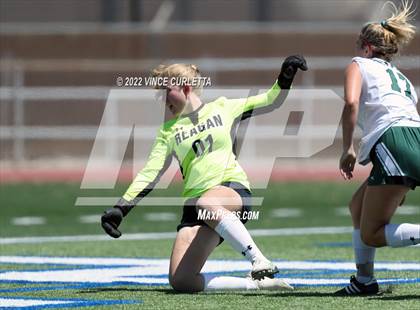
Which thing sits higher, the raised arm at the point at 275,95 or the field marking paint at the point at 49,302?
the raised arm at the point at 275,95

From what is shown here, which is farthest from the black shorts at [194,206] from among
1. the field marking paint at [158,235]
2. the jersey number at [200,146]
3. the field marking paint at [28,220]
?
the field marking paint at [28,220]

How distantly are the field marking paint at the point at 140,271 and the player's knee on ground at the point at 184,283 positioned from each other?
62 centimetres

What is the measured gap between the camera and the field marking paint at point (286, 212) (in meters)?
14.4

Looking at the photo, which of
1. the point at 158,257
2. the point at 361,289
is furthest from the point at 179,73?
the point at 158,257

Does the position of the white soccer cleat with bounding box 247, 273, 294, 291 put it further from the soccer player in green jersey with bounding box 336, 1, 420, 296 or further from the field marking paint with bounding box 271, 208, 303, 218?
the field marking paint with bounding box 271, 208, 303, 218

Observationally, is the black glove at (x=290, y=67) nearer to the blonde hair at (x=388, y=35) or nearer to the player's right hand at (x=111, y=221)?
the blonde hair at (x=388, y=35)

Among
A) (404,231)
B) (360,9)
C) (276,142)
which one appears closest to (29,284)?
(404,231)

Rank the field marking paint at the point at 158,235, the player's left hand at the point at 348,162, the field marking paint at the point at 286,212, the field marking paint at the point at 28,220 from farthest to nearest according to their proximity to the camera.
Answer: the field marking paint at the point at 286,212 < the field marking paint at the point at 28,220 < the field marking paint at the point at 158,235 < the player's left hand at the point at 348,162

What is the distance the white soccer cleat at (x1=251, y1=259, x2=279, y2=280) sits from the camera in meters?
7.04

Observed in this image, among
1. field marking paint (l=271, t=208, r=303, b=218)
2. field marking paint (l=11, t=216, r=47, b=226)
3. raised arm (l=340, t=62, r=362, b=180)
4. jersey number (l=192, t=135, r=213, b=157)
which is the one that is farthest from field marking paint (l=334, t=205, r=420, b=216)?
raised arm (l=340, t=62, r=362, b=180)

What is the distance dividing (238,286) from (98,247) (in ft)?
12.4

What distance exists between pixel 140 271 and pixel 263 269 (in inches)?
81.7

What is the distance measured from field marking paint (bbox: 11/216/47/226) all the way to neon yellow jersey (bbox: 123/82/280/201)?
Answer: 619 centimetres

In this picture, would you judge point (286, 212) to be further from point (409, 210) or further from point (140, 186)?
point (140, 186)
